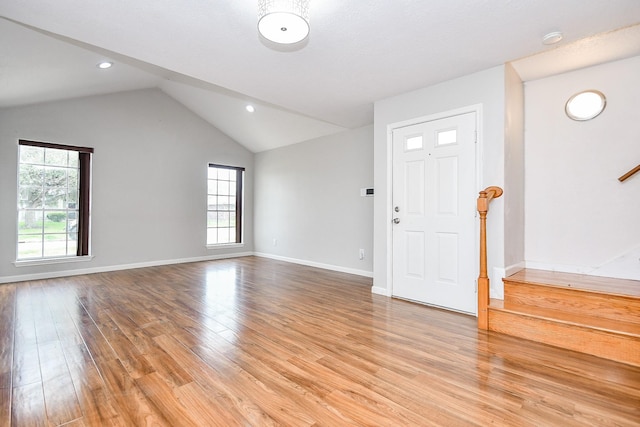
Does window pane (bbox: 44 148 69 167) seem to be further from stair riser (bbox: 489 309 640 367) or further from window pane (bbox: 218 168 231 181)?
stair riser (bbox: 489 309 640 367)

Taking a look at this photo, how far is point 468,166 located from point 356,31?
65.8 inches

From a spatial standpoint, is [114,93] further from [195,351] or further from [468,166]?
[468,166]

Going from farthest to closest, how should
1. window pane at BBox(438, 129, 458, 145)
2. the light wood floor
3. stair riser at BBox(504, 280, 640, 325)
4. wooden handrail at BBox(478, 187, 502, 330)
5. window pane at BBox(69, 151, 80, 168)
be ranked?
window pane at BBox(69, 151, 80, 168) → window pane at BBox(438, 129, 458, 145) → wooden handrail at BBox(478, 187, 502, 330) → stair riser at BBox(504, 280, 640, 325) → the light wood floor

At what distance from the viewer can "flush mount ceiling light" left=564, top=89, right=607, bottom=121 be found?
2.90m

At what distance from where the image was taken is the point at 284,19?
180 cm

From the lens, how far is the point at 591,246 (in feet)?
9.56

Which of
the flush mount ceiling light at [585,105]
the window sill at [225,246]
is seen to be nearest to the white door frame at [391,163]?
the flush mount ceiling light at [585,105]

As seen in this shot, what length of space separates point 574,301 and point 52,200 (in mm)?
6691

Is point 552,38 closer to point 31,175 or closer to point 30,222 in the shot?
point 31,175

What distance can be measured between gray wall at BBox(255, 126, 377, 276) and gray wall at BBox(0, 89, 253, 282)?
3.70ft

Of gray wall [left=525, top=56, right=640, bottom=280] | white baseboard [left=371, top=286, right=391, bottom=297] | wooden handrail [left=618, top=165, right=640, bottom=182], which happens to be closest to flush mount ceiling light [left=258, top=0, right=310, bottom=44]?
gray wall [left=525, top=56, right=640, bottom=280]

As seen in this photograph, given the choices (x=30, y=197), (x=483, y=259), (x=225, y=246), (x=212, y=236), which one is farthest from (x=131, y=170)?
(x=483, y=259)

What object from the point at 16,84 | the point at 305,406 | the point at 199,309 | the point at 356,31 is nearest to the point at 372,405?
the point at 305,406

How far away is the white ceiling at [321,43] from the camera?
6.79 feet
